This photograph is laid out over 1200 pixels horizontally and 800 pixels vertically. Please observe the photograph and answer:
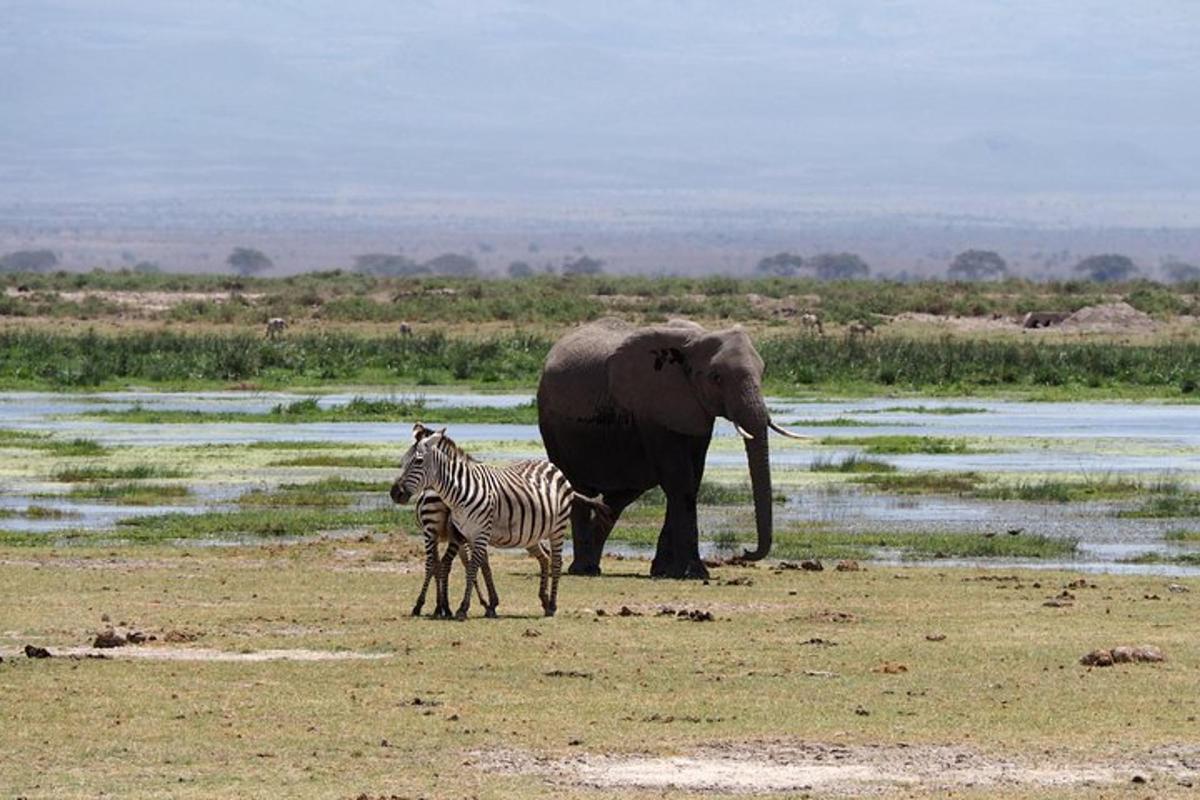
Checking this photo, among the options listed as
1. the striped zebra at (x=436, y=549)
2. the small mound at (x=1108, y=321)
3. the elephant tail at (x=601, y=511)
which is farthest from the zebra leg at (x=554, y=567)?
the small mound at (x=1108, y=321)

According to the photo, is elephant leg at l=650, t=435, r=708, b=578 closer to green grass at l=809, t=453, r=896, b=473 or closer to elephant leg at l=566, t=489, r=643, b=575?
elephant leg at l=566, t=489, r=643, b=575

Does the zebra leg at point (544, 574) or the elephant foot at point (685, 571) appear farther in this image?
the elephant foot at point (685, 571)

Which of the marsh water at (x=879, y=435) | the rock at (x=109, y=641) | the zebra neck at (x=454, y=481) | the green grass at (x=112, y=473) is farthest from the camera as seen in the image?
the green grass at (x=112, y=473)

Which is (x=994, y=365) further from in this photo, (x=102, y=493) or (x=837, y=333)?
(x=102, y=493)

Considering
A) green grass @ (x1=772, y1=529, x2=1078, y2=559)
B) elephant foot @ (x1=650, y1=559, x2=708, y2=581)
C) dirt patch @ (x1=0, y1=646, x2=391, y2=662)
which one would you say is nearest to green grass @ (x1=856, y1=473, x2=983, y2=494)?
green grass @ (x1=772, y1=529, x2=1078, y2=559)

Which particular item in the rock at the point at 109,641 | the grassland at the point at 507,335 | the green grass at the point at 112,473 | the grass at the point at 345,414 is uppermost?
the rock at the point at 109,641

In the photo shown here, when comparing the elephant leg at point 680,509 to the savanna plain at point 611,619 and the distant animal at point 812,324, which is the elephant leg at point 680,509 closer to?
the savanna plain at point 611,619

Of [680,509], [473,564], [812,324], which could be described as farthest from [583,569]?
[812,324]

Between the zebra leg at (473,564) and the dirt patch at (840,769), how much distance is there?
17.3 ft

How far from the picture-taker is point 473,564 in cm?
1784

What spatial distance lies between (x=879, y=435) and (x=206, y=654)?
23.7m

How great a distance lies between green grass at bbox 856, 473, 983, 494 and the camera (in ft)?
97.0

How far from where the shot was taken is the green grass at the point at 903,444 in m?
35.3

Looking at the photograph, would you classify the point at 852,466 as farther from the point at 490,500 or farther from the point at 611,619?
the point at 490,500
